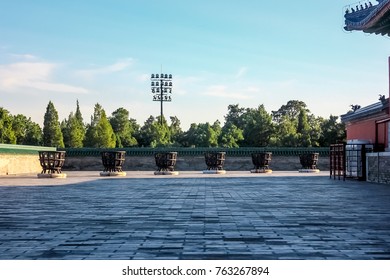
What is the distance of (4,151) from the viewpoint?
25.2 meters

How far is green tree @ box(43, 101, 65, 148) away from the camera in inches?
1729

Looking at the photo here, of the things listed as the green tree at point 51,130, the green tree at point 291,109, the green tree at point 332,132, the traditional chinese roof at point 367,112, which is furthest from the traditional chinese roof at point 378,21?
the green tree at point 291,109

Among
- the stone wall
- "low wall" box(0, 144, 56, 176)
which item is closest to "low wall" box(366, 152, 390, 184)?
"low wall" box(0, 144, 56, 176)

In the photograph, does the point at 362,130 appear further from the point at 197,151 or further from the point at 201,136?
the point at 201,136

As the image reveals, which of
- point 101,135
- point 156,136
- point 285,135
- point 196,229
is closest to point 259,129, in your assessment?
point 285,135

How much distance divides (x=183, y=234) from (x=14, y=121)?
41726 millimetres

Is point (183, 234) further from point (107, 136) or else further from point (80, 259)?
point (107, 136)

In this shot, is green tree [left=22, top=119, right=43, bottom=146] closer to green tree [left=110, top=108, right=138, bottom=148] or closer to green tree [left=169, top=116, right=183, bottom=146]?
green tree [left=110, top=108, right=138, bottom=148]

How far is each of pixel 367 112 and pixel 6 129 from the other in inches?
1189

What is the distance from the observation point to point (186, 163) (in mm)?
32781

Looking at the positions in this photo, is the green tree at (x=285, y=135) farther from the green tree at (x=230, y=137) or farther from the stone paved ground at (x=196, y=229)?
the stone paved ground at (x=196, y=229)

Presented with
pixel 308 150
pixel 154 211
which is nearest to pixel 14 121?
pixel 308 150

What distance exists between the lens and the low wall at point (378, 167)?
15731mm

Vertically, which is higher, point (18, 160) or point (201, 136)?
point (201, 136)
